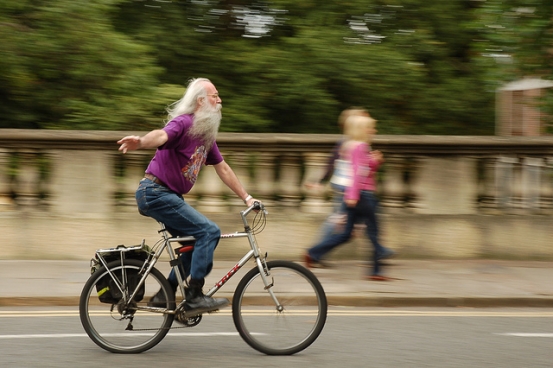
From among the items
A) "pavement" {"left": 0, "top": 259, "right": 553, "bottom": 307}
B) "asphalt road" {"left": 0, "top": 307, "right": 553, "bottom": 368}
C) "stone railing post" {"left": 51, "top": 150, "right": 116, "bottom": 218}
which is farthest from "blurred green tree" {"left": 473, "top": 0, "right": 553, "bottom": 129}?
"stone railing post" {"left": 51, "top": 150, "right": 116, "bottom": 218}

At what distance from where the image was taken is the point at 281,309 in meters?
5.64

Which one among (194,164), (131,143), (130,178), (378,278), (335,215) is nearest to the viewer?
(131,143)

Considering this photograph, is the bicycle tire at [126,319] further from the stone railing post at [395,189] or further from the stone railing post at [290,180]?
the stone railing post at [395,189]

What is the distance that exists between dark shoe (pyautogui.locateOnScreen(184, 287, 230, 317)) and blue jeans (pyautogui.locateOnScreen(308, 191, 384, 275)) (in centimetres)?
318

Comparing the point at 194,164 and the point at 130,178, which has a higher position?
the point at 194,164

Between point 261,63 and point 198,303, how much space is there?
30.5 feet

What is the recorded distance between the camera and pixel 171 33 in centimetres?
1487

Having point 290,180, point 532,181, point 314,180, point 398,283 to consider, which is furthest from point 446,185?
point 398,283

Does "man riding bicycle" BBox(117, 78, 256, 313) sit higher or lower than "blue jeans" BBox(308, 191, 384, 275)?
higher

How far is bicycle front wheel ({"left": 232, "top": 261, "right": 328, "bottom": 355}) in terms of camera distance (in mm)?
5495

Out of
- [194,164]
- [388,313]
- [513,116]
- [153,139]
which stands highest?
[153,139]

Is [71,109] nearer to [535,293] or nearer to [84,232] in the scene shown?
[84,232]

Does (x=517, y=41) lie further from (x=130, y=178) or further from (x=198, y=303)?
(x=198, y=303)

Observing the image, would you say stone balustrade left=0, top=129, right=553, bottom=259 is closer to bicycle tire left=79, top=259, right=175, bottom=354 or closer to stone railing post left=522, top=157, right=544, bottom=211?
stone railing post left=522, top=157, right=544, bottom=211
